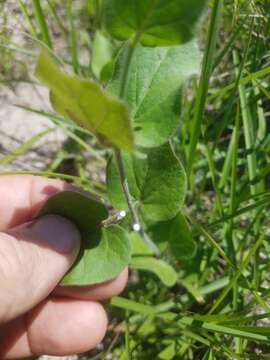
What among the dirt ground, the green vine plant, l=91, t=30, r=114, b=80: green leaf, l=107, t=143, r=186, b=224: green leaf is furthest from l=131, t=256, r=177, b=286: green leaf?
the dirt ground

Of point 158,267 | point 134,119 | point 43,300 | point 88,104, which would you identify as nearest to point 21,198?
point 43,300

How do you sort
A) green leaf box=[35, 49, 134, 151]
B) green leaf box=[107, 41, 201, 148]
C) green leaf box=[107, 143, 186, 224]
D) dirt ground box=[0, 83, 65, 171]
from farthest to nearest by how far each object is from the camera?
1. dirt ground box=[0, 83, 65, 171]
2. green leaf box=[107, 143, 186, 224]
3. green leaf box=[107, 41, 201, 148]
4. green leaf box=[35, 49, 134, 151]

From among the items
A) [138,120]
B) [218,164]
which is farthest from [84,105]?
[218,164]

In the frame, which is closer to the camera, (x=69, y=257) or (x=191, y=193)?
(x=69, y=257)

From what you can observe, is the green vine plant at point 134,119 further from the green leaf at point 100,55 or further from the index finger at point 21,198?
the index finger at point 21,198

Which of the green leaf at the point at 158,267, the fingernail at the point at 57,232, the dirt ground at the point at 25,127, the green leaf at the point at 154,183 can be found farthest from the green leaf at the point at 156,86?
the dirt ground at the point at 25,127

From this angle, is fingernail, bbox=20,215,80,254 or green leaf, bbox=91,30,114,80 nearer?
fingernail, bbox=20,215,80,254

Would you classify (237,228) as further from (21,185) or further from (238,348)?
(21,185)

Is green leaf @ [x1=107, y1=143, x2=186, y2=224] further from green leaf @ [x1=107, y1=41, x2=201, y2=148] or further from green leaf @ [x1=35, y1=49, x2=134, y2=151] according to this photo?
green leaf @ [x1=35, y1=49, x2=134, y2=151]
